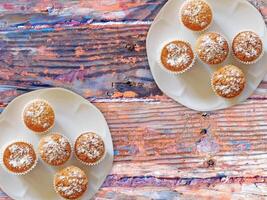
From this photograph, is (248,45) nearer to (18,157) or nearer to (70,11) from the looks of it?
(70,11)

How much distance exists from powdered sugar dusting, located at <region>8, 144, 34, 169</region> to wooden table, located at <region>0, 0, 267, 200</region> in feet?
0.57

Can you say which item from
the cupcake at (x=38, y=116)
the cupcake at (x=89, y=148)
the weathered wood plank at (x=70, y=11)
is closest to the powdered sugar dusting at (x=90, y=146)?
the cupcake at (x=89, y=148)

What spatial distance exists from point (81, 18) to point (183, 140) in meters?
0.51

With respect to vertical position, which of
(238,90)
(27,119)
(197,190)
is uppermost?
(238,90)

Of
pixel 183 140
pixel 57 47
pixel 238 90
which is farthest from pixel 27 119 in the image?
pixel 238 90

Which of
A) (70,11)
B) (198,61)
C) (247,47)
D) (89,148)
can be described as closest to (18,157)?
(89,148)

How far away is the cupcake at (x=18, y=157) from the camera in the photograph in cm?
234

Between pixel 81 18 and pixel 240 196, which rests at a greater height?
pixel 81 18

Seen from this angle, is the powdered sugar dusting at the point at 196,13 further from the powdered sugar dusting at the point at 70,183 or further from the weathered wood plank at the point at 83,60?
the powdered sugar dusting at the point at 70,183

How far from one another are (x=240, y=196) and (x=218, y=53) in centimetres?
46

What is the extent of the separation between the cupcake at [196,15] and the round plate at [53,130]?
1.31ft

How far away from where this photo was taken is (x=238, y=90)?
7.82 feet

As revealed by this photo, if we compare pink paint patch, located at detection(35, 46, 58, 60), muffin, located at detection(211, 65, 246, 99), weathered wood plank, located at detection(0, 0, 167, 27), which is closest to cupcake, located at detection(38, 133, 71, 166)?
pink paint patch, located at detection(35, 46, 58, 60)

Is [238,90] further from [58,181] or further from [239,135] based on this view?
[58,181]
